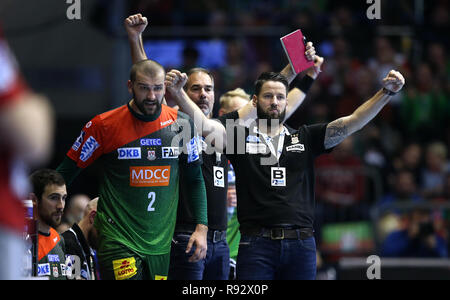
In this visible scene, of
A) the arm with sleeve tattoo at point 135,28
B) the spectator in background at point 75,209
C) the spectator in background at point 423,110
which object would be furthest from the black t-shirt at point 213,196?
the spectator in background at point 423,110

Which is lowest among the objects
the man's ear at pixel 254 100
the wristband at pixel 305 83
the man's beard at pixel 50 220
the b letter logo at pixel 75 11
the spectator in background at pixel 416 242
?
the spectator in background at pixel 416 242

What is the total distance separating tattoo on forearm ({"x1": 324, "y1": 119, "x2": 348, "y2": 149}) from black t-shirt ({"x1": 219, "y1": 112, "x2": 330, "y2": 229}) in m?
0.04

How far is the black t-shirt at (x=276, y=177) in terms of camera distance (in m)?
5.69

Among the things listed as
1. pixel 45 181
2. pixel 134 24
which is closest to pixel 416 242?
pixel 134 24

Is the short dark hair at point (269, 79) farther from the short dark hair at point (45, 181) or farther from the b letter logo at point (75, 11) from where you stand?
the b letter logo at point (75, 11)

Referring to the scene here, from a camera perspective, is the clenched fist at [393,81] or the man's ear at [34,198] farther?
the clenched fist at [393,81]

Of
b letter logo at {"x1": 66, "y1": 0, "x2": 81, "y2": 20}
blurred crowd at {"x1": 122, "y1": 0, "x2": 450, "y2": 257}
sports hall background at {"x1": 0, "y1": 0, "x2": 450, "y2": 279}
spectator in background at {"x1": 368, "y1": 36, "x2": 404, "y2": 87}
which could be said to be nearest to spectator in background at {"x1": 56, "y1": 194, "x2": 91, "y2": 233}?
sports hall background at {"x1": 0, "y1": 0, "x2": 450, "y2": 279}

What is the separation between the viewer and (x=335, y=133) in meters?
5.92

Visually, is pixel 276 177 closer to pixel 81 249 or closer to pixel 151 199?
pixel 151 199

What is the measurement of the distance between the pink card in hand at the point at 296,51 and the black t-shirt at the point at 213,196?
3.43ft

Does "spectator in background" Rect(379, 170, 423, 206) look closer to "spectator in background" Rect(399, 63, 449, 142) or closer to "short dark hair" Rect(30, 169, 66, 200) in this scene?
"spectator in background" Rect(399, 63, 449, 142)

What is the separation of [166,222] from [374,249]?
5.25 metres

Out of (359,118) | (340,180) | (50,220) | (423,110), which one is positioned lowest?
(50,220)

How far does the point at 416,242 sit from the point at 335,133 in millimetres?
4657
